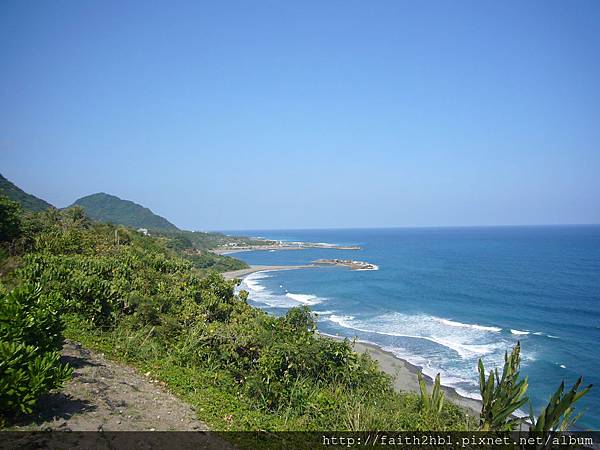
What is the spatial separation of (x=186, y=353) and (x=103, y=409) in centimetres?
400

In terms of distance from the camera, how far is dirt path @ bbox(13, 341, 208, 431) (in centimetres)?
596

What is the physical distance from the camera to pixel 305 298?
50.2m

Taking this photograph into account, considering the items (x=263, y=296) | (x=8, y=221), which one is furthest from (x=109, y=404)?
(x=263, y=296)

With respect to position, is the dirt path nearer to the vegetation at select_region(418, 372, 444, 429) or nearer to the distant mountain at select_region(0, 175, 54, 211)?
the vegetation at select_region(418, 372, 444, 429)

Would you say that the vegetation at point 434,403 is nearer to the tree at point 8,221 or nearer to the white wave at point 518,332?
the tree at point 8,221

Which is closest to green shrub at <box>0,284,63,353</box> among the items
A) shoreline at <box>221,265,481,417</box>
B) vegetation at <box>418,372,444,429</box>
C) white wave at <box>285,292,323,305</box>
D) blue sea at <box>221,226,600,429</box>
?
vegetation at <box>418,372,444,429</box>

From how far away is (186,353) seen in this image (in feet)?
35.1

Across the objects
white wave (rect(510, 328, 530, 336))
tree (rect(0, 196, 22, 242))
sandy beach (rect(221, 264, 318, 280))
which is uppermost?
tree (rect(0, 196, 22, 242))

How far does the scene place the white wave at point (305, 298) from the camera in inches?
1869

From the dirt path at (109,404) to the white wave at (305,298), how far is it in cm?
3917

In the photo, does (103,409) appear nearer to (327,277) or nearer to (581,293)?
(581,293)

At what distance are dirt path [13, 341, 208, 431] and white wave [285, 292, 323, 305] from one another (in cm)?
3917

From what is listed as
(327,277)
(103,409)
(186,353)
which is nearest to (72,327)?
(186,353)

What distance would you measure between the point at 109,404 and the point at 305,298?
144 feet
